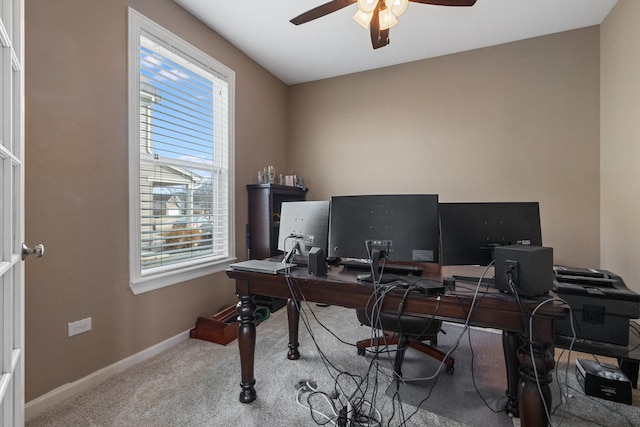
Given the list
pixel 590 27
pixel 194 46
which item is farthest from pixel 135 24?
pixel 590 27

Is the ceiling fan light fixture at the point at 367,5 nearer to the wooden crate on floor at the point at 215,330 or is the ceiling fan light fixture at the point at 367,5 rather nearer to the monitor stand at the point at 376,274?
the monitor stand at the point at 376,274

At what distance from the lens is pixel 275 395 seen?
172 centimetres

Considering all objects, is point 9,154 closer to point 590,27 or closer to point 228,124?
point 228,124

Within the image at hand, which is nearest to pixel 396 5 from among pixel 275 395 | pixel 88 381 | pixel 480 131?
pixel 480 131

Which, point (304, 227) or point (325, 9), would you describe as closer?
point (304, 227)

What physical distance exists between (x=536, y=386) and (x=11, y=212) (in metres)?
2.10

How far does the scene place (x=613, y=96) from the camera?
93.4 inches

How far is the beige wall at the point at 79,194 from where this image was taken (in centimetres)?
156

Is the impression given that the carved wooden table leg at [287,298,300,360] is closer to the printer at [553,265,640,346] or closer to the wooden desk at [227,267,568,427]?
the wooden desk at [227,267,568,427]

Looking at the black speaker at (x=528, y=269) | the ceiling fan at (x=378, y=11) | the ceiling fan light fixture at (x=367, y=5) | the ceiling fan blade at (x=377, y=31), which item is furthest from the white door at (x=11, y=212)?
the black speaker at (x=528, y=269)

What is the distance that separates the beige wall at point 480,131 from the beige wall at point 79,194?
2.20 meters

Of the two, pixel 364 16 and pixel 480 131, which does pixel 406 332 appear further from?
pixel 480 131

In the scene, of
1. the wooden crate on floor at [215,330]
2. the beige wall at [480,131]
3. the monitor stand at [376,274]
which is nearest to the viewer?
the monitor stand at [376,274]

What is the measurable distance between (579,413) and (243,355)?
193 cm
